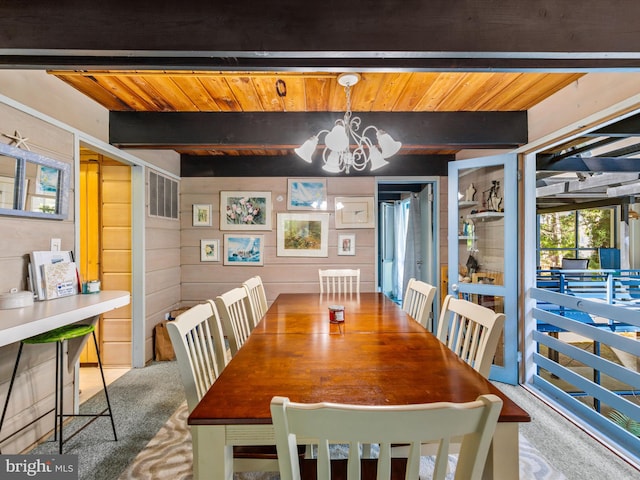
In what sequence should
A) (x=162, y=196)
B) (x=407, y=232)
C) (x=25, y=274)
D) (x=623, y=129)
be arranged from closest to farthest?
(x=25, y=274) < (x=623, y=129) < (x=162, y=196) < (x=407, y=232)

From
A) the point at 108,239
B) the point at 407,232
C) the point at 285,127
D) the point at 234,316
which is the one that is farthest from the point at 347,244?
the point at 108,239

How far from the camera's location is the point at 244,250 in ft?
13.5

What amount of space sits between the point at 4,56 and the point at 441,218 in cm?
409

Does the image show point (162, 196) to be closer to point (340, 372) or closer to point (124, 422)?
point (124, 422)

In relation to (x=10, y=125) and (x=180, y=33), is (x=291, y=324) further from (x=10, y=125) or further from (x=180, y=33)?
(x=10, y=125)

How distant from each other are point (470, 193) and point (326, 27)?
8.28ft

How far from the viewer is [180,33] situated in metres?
1.39

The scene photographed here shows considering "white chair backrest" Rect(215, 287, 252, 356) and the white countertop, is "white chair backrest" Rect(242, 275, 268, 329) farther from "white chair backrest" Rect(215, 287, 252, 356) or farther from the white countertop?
the white countertop

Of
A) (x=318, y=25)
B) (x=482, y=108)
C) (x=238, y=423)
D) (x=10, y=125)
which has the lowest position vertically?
(x=238, y=423)

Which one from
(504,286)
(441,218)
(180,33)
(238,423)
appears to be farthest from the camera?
(441,218)

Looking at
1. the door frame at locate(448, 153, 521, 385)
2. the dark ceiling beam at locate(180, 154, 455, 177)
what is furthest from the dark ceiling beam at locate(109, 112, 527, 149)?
the dark ceiling beam at locate(180, 154, 455, 177)

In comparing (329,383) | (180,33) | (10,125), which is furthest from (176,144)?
(329,383)

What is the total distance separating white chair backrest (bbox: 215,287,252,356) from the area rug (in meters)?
0.66
